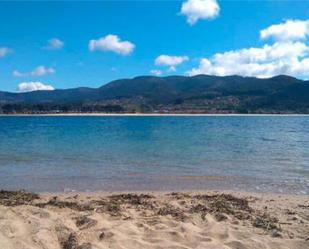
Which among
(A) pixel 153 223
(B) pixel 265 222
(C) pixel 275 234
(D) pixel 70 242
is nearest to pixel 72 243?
(D) pixel 70 242

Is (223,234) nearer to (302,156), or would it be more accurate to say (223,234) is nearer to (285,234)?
(285,234)

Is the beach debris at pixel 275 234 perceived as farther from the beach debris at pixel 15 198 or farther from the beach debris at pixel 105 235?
the beach debris at pixel 15 198

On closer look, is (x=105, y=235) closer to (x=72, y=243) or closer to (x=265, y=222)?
(x=72, y=243)

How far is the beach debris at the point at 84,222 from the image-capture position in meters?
8.77

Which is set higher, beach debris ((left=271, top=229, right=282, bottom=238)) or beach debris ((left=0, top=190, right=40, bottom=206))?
beach debris ((left=271, top=229, right=282, bottom=238))

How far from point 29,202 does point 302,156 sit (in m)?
20.6

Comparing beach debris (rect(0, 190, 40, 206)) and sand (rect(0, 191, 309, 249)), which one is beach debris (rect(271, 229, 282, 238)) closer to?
sand (rect(0, 191, 309, 249))

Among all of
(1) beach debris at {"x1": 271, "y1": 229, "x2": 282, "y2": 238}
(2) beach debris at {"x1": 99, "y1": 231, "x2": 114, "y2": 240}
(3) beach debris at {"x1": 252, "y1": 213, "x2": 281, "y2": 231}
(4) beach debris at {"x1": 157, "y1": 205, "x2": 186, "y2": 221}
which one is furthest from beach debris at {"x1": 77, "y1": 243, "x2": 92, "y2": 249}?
(3) beach debris at {"x1": 252, "y1": 213, "x2": 281, "y2": 231}

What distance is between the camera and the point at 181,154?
28.6 metres

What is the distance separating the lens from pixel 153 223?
9289mm

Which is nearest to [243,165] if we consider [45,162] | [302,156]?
[302,156]

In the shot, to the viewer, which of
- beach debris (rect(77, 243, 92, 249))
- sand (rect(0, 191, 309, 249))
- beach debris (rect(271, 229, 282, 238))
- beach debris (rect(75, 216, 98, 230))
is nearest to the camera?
beach debris (rect(77, 243, 92, 249))

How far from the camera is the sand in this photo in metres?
7.82

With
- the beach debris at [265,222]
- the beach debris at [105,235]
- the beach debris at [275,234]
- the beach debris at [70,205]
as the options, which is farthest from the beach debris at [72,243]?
the beach debris at [265,222]
